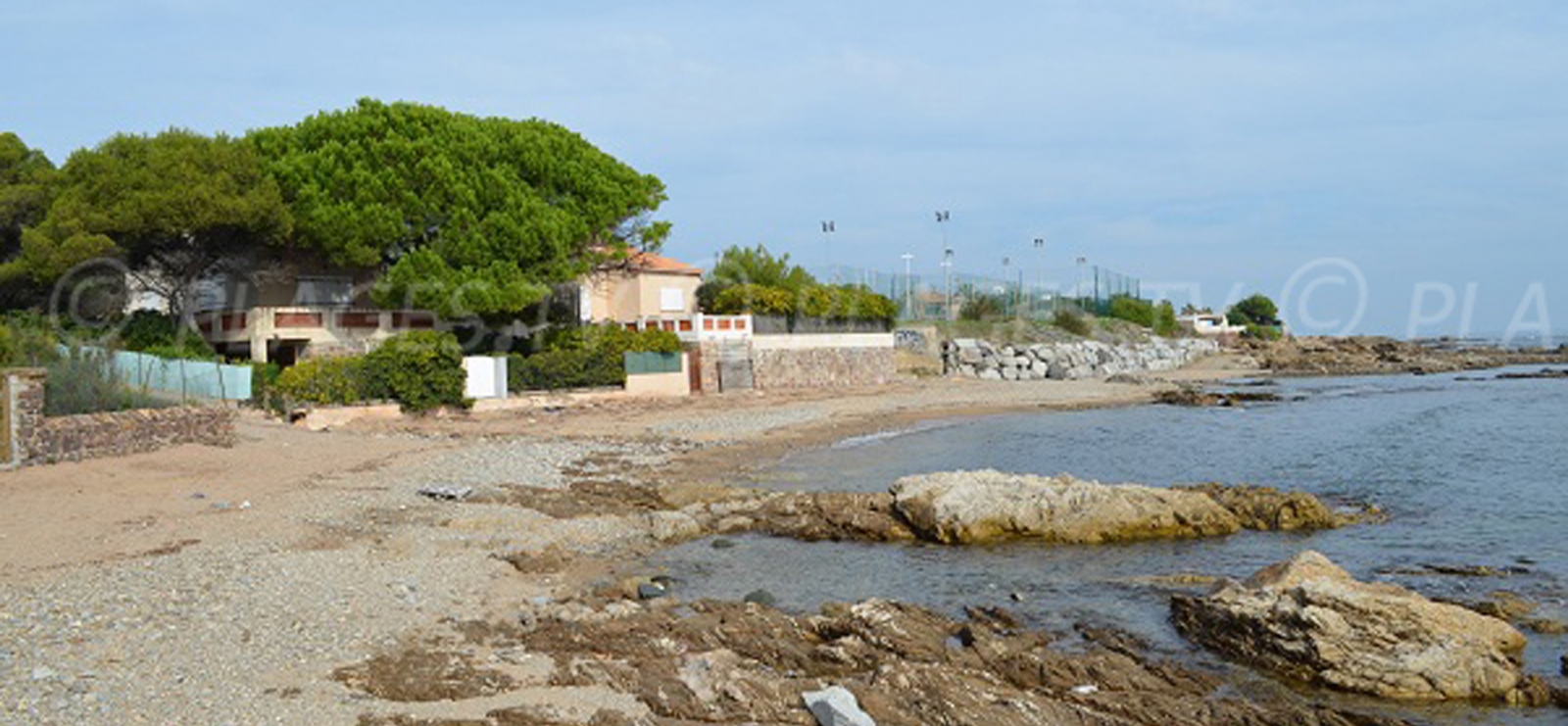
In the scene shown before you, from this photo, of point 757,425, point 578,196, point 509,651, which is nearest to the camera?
point 509,651

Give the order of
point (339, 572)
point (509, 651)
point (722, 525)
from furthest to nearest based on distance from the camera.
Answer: point (722, 525) → point (339, 572) → point (509, 651)

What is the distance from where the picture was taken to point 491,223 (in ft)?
132

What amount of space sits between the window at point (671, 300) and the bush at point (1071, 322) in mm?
39136

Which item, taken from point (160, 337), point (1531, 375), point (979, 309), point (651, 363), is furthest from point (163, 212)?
point (1531, 375)

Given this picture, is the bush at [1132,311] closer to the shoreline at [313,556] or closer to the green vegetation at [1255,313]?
the green vegetation at [1255,313]

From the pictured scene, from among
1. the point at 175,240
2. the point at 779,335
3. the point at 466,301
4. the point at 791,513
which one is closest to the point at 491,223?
the point at 466,301

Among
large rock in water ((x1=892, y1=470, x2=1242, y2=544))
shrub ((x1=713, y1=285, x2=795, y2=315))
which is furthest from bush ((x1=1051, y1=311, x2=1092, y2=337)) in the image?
large rock in water ((x1=892, y1=470, x2=1242, y2=544))

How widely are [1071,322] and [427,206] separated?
5697cm

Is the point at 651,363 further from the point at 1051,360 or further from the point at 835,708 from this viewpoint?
the point at 835,708

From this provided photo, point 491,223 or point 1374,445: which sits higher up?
point 491,223

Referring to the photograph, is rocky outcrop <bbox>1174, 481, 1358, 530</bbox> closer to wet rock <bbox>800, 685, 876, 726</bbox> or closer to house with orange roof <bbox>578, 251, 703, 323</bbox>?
wet rock <bbox>800, 685, 876, 726</bbox>

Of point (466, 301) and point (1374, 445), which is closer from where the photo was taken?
point (1374, 445)

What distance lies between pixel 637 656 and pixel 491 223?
3157 centimetres

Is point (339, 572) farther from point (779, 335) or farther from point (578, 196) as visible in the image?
point (779, 335)
